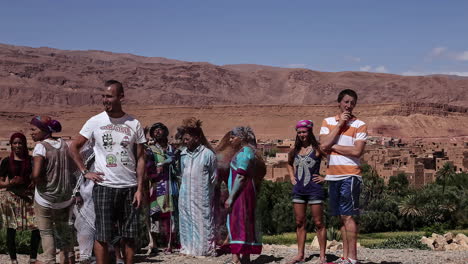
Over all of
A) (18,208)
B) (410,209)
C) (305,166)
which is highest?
(305,166)

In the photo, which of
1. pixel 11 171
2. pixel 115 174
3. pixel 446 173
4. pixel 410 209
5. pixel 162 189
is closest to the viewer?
pixel 115 174

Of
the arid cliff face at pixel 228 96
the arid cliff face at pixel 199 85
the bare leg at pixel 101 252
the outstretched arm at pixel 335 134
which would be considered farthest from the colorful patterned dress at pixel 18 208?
the arid cliff face at pixel 199 85

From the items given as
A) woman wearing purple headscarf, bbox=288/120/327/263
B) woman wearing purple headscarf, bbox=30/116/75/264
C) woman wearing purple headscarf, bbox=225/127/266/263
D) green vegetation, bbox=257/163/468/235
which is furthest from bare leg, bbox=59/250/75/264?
green vegetation, bbox=257/163/468/235

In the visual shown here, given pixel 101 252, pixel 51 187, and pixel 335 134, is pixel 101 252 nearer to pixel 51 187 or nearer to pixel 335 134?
pixel 51 187

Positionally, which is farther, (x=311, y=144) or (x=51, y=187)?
(x=311, y=144)

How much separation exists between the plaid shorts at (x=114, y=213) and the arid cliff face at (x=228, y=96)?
7476cm

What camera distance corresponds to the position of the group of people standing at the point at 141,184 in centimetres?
546

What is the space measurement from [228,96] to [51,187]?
14128cm

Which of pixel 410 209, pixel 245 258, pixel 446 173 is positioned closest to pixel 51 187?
pixel 245 258

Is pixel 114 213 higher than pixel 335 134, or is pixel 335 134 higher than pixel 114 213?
pixel 335 134

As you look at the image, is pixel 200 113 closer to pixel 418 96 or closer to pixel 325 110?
pixel 325 110

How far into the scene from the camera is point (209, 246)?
25.5 feet

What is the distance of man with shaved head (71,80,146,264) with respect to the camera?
540cm

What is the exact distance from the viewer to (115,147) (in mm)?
5434
